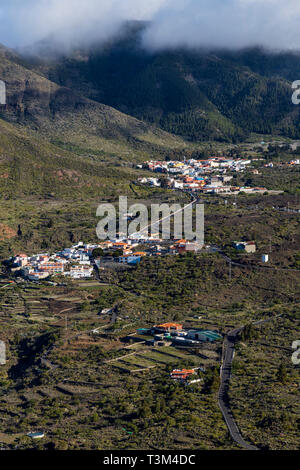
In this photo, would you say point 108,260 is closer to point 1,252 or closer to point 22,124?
point 1,252

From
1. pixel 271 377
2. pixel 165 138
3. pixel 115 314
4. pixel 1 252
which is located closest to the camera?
pixel 271 377

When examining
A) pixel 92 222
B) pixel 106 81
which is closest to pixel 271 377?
pixel 92 222

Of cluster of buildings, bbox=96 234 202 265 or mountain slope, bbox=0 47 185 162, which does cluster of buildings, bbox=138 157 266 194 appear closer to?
mountain slope, bbox=0 47 185 162

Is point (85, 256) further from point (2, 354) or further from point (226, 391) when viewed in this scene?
point (226, 391)

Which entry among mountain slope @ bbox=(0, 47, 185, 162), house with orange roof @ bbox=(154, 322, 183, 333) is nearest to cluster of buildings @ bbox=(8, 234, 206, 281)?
house with orange roof @ bbox=(154, 322, 183, 333)

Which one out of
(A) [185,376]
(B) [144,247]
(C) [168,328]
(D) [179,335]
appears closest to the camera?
(A) [185,376]

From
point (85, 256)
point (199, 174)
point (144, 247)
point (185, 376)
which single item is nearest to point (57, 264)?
point (85, 256)

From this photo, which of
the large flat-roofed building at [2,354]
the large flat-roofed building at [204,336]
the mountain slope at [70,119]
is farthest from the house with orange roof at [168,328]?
the mountain slope at [70,119]
